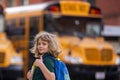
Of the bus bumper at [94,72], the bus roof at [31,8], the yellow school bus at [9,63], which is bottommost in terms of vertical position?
the bus bumper at [94,72]

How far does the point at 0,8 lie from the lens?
15305mm

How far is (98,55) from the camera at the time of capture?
49.3 ft

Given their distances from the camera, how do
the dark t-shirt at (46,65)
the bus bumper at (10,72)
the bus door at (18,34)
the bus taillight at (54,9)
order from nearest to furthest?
the dark t-shirt at (46,65)
the bus bumper at (10,72)
the bus taillight at (54,9)
the bus door at (18,34)

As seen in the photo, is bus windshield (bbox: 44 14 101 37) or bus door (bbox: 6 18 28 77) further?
bus door (bbox: 6 18 28 77)

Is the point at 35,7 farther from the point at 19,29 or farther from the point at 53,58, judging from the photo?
the point at 53,58

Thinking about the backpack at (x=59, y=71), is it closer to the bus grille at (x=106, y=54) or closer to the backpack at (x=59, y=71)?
the backpack at (x=59, y=71)

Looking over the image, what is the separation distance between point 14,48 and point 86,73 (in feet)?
7.56

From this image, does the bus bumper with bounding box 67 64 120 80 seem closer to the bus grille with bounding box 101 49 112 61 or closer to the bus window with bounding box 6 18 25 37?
the bus grille with bounding box 101 49 112 61

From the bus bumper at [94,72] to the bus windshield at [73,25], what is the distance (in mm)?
1080

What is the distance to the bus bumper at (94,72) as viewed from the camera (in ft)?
48.1

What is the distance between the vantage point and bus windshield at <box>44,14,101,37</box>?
14586 mm

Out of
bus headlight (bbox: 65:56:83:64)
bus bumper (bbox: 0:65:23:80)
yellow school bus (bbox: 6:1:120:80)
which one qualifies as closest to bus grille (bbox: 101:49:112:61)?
yellow school bus (bbox: 6:1:120:80)

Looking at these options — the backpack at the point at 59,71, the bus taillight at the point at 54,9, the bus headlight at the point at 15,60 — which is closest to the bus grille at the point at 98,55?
the bus taillight at the point at 54,9

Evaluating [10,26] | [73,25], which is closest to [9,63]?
[10,26]
